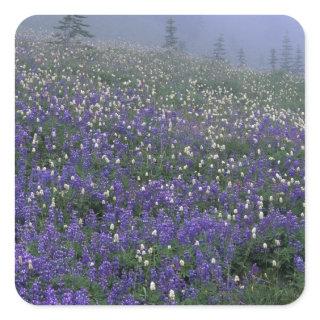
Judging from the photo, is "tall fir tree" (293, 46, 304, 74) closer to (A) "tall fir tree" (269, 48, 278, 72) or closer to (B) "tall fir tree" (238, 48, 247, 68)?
(A) "tall fir tree" (269, 48, 278, 72)

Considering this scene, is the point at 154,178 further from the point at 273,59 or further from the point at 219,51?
the point at 273,59

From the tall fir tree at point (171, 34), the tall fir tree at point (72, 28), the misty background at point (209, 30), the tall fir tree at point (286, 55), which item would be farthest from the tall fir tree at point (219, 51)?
the tall fir tree at point (72, 28)

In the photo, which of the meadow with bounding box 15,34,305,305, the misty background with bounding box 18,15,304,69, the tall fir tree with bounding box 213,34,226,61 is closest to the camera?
the meadow with bounding box 15,34,305,305

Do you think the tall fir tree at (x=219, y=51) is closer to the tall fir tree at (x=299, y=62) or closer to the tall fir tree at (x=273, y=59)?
the tall fir tree at (x=273, y=59)

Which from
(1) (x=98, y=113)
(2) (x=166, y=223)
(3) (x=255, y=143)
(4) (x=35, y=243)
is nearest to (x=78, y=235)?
(4) (x=35, y=243)

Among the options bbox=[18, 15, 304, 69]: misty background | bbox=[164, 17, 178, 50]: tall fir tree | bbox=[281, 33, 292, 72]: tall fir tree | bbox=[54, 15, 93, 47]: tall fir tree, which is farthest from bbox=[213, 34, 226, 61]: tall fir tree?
bbox=[54, 15, 93, 47]: tall fir tree

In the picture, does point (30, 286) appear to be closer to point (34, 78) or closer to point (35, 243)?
point (35, 243)

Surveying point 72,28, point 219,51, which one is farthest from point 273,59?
point 72,28
